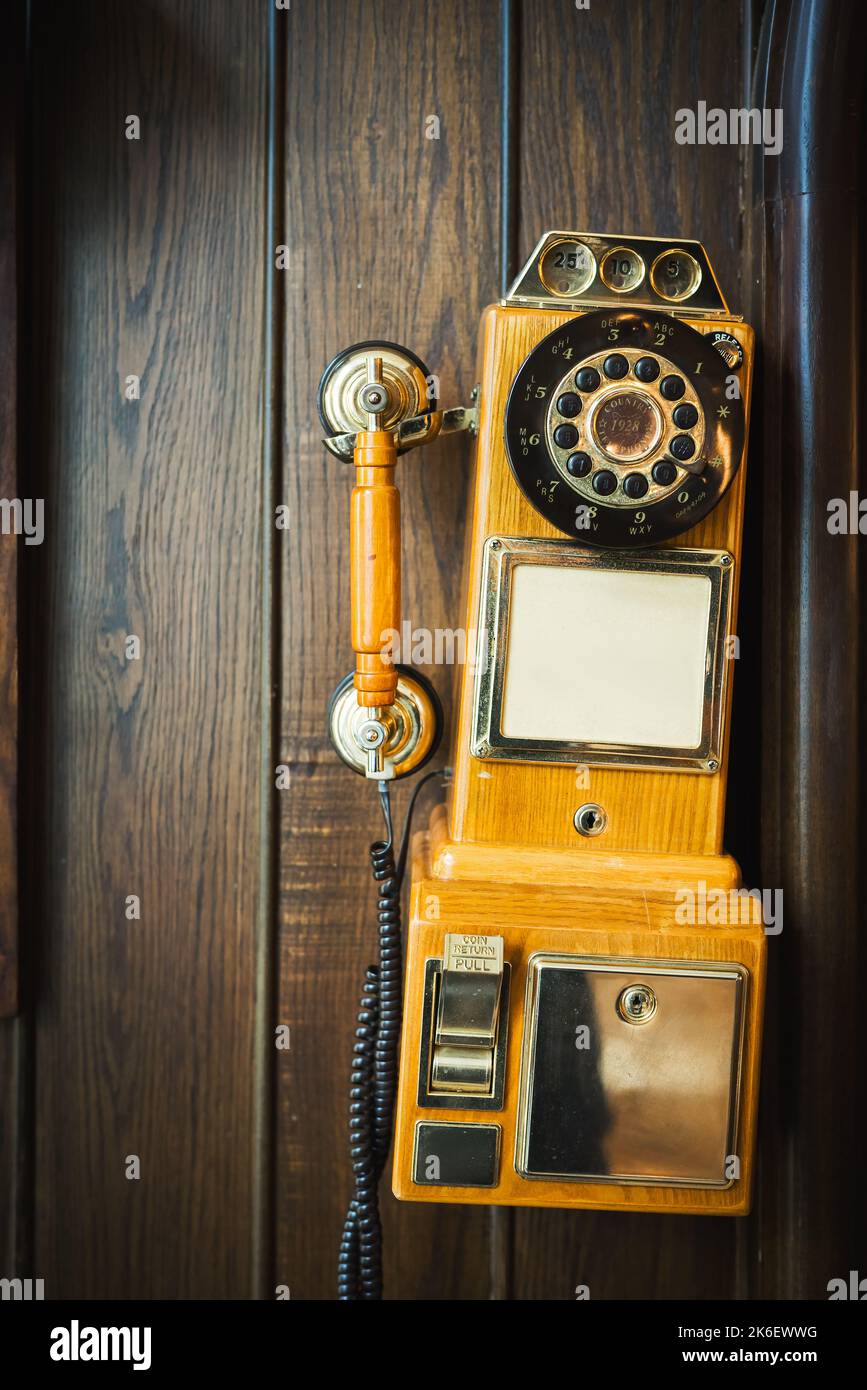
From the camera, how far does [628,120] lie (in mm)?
1024

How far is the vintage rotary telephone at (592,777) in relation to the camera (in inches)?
31.1

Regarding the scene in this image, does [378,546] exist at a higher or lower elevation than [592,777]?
higher

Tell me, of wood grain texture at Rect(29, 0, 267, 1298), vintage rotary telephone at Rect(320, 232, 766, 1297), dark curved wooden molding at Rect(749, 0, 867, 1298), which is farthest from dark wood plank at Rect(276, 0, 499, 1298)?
dark curved wooden molding at Rect(749, 0, 867, 1298)

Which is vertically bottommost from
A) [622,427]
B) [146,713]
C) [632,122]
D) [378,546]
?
[146,713]

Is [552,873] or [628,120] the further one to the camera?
[628,120]

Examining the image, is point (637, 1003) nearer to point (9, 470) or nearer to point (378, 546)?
point (378, 546)

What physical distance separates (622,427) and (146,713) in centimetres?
64

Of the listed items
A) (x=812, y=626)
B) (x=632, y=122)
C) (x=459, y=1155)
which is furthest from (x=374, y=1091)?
(x=632, y=122)

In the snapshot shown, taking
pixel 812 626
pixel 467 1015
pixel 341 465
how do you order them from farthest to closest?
pixel 341 465 → pixel 812 626 → pixel 467 1015

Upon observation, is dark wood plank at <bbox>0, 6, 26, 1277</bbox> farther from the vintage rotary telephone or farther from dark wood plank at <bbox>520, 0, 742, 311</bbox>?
dark wood plank at <bbox>520, 0, 742, 311</bbox>

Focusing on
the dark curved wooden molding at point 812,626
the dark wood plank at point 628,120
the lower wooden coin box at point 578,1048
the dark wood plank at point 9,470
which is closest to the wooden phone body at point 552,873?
the lower wooden coin box at point 578,1048

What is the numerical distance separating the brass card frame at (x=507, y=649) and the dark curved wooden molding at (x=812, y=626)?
167 mm

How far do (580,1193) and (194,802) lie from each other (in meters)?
0.59

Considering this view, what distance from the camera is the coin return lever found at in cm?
78
